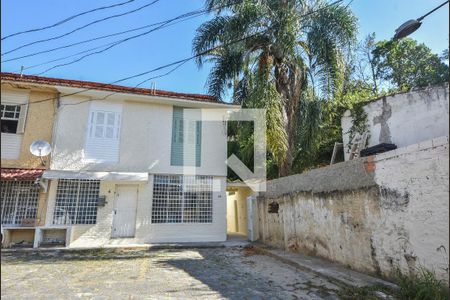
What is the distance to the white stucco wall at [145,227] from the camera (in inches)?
505

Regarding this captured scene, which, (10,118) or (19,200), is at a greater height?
(10,118)

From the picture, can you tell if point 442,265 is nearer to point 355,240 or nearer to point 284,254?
Answer: point 355,240

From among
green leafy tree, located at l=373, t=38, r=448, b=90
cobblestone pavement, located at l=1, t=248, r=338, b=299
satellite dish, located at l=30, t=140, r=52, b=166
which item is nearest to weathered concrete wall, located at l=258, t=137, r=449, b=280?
cobblestone pavement, located at l=1, t=248, r=338, b=299

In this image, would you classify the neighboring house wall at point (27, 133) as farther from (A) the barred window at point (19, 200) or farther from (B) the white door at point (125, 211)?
(B) the white door at point (125, 211)

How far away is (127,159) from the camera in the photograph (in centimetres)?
1371

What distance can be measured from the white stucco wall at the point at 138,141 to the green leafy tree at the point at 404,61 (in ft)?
52.0

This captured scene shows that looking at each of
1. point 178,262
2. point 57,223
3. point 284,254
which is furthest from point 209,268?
point 57,223

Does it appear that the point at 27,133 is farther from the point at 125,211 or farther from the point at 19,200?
the point at 125,211

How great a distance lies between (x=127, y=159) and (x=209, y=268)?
22.4 ft

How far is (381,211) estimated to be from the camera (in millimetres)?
6570

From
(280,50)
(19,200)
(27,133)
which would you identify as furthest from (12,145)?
(280,50)

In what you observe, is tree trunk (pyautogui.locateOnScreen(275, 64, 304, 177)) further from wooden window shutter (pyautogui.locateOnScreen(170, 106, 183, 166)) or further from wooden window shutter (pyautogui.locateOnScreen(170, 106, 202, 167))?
wooden window shutter (pyautogui.locateOnScreen(170, 106, 183, 166))

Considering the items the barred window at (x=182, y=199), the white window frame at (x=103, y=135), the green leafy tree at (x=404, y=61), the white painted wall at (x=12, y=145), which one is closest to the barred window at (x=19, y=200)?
the white painted wall at (x=12, y=145)

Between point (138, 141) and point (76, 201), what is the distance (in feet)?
11.2
